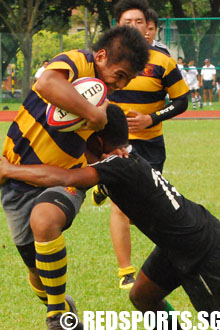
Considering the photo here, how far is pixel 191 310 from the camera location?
5.37 m

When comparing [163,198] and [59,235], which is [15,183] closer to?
[59,235]

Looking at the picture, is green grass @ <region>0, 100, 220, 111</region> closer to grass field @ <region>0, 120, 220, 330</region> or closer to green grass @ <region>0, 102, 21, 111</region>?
green grass @ <region>0, 102, 21, 111</region>

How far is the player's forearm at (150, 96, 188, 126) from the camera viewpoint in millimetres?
6695

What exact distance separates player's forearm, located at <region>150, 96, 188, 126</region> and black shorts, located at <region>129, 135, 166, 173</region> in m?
0.21

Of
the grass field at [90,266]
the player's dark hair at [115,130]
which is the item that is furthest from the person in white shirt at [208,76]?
the player's dark hair at [115,130]

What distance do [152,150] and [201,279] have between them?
2.74m

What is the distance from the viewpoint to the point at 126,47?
4.39 meters

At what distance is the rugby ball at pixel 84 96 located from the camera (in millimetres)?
4273

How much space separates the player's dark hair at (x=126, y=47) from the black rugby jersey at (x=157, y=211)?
550mm

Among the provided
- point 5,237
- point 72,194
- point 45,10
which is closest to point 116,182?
point 72,194

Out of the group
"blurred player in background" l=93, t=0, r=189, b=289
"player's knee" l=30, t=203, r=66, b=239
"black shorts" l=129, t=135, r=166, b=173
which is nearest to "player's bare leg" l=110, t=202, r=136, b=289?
"blurred player in background" l=93, t=0, r=189, b=289

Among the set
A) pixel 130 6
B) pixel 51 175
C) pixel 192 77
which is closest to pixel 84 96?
pixel 51 175

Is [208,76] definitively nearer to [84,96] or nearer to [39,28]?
[39,28]

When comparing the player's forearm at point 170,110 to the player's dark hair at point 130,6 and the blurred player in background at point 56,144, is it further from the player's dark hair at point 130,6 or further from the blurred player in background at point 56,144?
the blurred player in background at point 56,144
